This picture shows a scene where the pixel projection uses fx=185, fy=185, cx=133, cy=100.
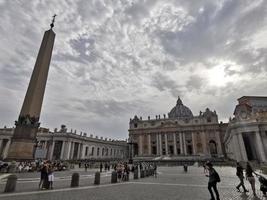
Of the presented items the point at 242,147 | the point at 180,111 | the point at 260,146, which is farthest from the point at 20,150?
the point at 180,111

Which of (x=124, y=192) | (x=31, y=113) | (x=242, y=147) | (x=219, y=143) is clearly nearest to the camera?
(x=124, y=192)

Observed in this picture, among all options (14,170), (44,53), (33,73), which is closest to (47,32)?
(44,53)

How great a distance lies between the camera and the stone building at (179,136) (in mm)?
74500

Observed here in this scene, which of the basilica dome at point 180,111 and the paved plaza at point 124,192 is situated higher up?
the basilica dome at point 180,111

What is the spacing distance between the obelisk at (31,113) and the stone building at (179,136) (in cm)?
5898

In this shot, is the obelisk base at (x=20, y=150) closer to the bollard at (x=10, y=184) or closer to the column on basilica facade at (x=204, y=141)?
the bollard at (x=10, y=184)

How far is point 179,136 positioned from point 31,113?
68058 mm

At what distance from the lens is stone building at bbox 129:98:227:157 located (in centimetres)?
7450

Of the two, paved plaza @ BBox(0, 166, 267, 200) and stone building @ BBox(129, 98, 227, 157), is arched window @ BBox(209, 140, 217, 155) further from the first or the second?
paved plaza @ BBox(0, 166, 267, 200)

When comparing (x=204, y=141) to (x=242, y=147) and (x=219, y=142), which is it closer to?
(x=219, y=142)

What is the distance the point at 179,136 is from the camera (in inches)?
3091

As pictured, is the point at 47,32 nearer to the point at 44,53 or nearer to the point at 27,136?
the point at 44,53

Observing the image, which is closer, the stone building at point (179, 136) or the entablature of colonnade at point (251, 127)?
Result: the entablature of colonnade at point (251, 127)

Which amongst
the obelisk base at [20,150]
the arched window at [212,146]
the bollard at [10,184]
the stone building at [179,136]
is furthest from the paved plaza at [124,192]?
the arched window at [212,146]
